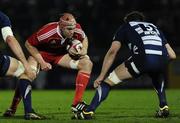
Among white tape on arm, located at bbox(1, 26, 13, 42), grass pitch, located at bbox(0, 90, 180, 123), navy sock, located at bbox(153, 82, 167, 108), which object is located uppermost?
white tape on arm, located at bbox(1, 26, 13, 42)

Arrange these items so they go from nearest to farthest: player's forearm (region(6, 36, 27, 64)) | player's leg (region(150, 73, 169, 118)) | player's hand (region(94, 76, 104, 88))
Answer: player's forearm (region(6, 36, 27, 64)), player's hand (region(94, 76, 104, 88)), player's leg (region(150, 73, 169, 118))

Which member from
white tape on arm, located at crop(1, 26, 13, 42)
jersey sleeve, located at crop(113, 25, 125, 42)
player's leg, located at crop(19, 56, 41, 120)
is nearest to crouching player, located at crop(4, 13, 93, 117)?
player's leg, located at crop(19, 56, 41, 120)

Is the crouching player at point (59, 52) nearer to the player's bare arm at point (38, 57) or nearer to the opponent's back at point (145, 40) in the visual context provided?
the player's bare arm at point (38, 57)

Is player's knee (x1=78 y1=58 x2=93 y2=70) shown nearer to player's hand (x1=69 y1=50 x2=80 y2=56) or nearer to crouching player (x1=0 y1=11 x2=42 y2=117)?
player's hand (x1=69 y1=50 x2=80 y2=56)

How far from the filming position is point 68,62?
9516 mm

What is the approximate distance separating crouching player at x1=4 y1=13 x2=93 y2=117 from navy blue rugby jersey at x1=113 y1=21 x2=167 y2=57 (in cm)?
88

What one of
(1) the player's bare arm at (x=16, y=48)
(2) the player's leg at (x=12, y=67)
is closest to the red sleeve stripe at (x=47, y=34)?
(2) the player's leg at (x=12, y=67)

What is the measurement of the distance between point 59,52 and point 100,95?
67.2 inches

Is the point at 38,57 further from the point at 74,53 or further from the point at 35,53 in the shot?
the point at 74,53

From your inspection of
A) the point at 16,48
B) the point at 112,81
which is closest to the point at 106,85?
the point at 112,81

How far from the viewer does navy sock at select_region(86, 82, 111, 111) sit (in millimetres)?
8438

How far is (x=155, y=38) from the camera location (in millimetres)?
8562

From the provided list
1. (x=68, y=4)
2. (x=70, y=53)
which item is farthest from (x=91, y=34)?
(x=70, y=53)

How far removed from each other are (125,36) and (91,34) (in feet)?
50.1
